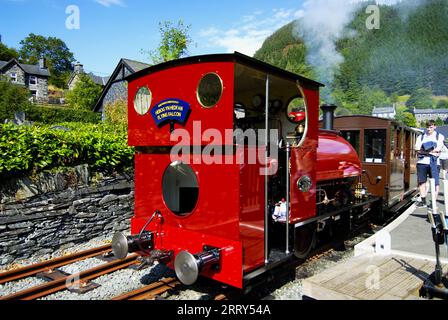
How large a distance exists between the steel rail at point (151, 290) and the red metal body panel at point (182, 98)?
180 centimetres

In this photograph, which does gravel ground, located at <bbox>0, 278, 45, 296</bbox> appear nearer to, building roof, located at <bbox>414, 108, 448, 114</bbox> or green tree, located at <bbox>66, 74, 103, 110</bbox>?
green tree, located at <bbox>66, 74, 103, 110</bbox>

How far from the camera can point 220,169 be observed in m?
3.43

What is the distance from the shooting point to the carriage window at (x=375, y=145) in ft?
24.1

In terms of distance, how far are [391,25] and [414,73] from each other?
28448mm

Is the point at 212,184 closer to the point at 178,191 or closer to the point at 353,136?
the point at 178,191

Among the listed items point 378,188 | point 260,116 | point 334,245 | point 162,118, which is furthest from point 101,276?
point 378,188

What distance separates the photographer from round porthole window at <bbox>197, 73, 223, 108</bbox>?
11.2 ft

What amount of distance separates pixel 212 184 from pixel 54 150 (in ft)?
13.1

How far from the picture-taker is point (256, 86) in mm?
4457

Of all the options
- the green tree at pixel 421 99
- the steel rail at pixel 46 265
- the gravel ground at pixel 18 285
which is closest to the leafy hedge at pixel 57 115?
the steel rail at pixel 46 265

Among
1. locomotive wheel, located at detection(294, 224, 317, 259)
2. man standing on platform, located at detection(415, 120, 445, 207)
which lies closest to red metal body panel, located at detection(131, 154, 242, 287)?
locomotive wheel, located at detection(294, 224, 317, 259)

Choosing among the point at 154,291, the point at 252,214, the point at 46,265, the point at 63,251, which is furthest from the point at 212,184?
the point at 63,251
